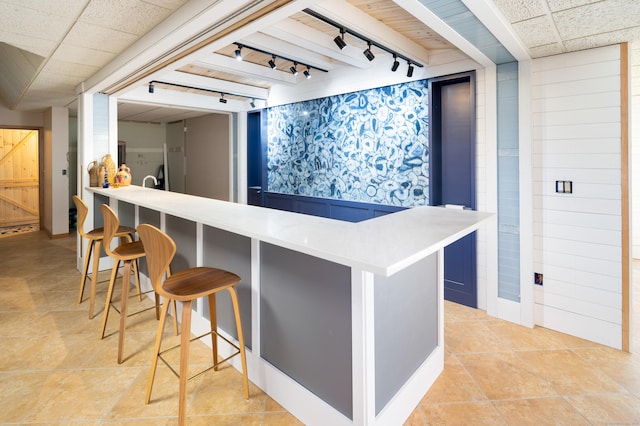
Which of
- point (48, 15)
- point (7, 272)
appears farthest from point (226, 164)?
point (48, 15)

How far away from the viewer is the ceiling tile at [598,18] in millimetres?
2031

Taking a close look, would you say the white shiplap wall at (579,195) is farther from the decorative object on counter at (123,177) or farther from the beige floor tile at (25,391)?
the decorative object on counter at (123,177)

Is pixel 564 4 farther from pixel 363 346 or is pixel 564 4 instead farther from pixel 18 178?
pixel 18 178

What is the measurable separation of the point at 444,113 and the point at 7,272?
5.62m

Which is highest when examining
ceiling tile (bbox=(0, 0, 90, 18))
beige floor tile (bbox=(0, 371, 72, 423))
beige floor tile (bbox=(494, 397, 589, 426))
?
ceiling tile (bbox=(0, 0, 90, 18))

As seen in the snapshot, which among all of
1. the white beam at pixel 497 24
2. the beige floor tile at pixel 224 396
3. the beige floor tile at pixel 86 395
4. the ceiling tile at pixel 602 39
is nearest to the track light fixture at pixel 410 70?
the white beam at pixel 497 24

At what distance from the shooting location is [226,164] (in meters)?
6.82

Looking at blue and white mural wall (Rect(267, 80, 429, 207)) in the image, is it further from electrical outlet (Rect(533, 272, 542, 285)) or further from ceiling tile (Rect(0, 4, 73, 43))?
ceiling tile (Rect(0, 4, 73, 43))

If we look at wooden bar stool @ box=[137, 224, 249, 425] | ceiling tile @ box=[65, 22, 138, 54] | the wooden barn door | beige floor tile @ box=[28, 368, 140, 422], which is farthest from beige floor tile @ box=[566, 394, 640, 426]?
the wooden barn door

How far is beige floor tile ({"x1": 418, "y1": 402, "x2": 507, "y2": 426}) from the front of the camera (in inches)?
75.9

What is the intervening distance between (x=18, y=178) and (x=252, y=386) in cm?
902

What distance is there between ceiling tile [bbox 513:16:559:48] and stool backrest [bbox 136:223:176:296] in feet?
8.16

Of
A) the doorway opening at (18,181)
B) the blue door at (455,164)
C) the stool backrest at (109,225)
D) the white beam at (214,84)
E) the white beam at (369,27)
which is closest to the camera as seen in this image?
the white beam at (369,27)

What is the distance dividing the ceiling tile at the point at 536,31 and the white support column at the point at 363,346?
6.39 ft
